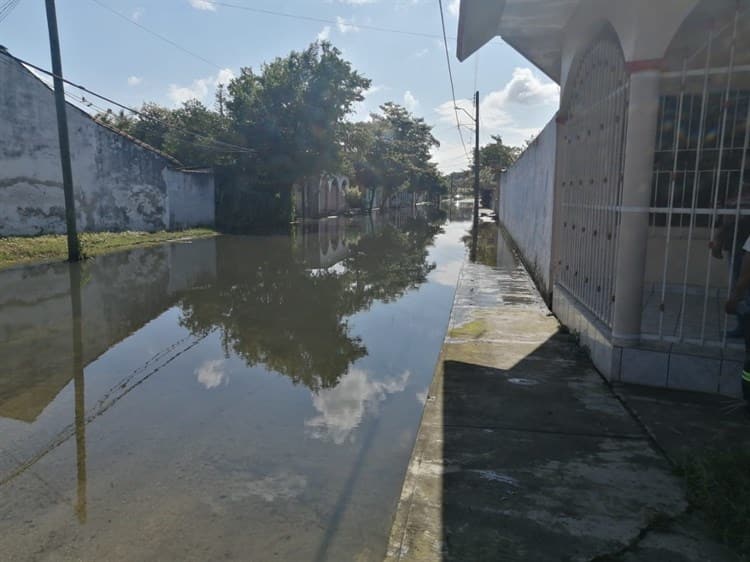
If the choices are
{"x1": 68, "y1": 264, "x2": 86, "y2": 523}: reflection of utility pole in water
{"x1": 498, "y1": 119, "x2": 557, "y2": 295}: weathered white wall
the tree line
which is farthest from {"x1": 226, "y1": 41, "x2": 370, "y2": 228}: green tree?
{"x1": 68, "y1": 264, "x2": 86, "y2": 523}: reflection of utility pole in water

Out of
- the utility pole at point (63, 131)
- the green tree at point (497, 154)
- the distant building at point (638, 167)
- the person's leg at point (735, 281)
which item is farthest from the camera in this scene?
the green tree at point (497, 154)

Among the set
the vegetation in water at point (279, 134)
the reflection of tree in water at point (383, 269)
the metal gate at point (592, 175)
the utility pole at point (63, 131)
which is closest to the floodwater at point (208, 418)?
the reflection of tree in water at point (383, 269)

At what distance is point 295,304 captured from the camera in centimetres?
864

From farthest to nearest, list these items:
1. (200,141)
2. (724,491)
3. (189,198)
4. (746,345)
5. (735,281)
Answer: (200,141) → (189,198) → (735,281) → (746,345) → (724,491)

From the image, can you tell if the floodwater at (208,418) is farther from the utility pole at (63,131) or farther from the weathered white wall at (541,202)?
the utility pole at (63,131)

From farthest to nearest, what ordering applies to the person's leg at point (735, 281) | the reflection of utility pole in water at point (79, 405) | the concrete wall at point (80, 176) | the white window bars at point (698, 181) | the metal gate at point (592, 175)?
1. the concrete wall at point (80, 176)
2. the white window bars at point (698, 181)
3. the metal gate at point (592, 175)
4. the person's leg at point (735, 281)
5. the reflection of utility pole in water at point (79, 405)

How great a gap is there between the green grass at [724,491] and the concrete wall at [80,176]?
18337 millimetres

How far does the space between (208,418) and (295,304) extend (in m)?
4.44

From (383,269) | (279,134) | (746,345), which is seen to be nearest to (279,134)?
(279,134)

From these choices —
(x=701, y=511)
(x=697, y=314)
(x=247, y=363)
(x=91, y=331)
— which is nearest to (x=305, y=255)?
(x=91, y=331)

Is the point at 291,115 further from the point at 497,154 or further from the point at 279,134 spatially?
the point at 497,154

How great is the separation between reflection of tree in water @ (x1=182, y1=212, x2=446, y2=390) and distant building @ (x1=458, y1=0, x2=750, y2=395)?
2704 millimetres

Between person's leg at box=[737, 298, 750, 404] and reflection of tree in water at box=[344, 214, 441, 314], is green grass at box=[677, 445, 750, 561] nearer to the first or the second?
person's leg at box=[737, 298, 750, 404]

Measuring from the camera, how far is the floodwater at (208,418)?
2793mm
